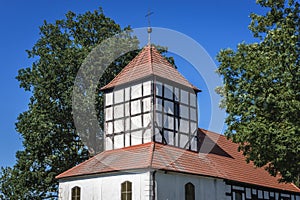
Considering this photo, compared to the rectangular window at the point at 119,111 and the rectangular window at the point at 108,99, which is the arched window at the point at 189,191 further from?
the rectangular window at the point at 108,99

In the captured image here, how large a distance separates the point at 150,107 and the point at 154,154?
2420mm

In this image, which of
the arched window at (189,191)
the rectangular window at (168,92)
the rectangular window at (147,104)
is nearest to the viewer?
the arched window at (189,191)

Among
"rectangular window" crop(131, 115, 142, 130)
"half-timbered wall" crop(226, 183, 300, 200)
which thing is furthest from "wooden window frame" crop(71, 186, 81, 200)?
"half-timbered wall" crop(226, 183, 300, 200)

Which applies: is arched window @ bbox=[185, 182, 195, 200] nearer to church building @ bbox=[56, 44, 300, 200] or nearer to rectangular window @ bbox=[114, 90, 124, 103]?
church building @ bbox=[56, 44, 300, 200]

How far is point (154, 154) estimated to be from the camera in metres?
18.8

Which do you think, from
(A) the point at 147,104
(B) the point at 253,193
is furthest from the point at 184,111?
(B) the point at 253,193

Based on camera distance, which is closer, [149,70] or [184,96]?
[149,70]

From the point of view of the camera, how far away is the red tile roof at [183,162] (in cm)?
1880

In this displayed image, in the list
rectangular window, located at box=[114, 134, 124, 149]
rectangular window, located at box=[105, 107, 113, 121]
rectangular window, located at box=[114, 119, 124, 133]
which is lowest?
rectangular window, located at box=[114, 134, 124, 149]

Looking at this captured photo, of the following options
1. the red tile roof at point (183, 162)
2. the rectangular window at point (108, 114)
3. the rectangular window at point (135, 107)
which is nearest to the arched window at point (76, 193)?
the red tile roof at point (183, 162)

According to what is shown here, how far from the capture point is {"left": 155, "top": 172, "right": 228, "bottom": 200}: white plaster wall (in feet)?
59.7

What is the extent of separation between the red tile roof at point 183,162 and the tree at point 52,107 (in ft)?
14.3

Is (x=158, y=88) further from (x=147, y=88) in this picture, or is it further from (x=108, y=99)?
(x=108, y=99)

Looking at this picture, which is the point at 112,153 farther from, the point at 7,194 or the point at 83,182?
the point at 7,194
